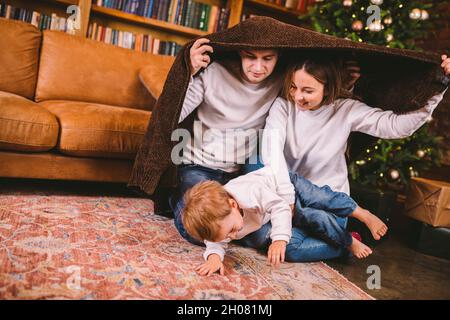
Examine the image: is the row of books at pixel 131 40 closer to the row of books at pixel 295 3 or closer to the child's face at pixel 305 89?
the row of books at pixel 295 3

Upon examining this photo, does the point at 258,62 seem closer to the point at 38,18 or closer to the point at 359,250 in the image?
the point at 359,250

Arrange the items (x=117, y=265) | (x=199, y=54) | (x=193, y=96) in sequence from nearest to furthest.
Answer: (x=117, y=265), (x=199, y=54), (x=193, y=96)

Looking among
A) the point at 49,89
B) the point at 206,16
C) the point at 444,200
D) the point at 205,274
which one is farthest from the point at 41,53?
the point at 444,200

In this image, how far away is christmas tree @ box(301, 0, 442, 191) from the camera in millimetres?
2236

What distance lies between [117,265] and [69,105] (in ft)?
3.59

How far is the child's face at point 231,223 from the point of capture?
44.6 inches

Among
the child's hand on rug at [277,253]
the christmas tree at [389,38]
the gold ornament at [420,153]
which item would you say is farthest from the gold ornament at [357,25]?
the child's hand on rug at [277,253]

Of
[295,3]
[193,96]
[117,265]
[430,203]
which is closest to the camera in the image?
[117,265]

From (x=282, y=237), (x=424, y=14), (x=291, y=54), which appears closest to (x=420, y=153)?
(x=424, y=14)

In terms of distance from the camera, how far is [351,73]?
55.2 inches

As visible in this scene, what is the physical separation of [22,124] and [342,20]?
199cm

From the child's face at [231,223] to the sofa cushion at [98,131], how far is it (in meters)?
0.79

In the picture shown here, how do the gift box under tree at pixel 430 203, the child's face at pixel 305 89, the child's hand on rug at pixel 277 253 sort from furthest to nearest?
the gift box under tree at pixel 430 203
the child's face at pixel 305 89
the child's hand on rug at pixel 277 253
